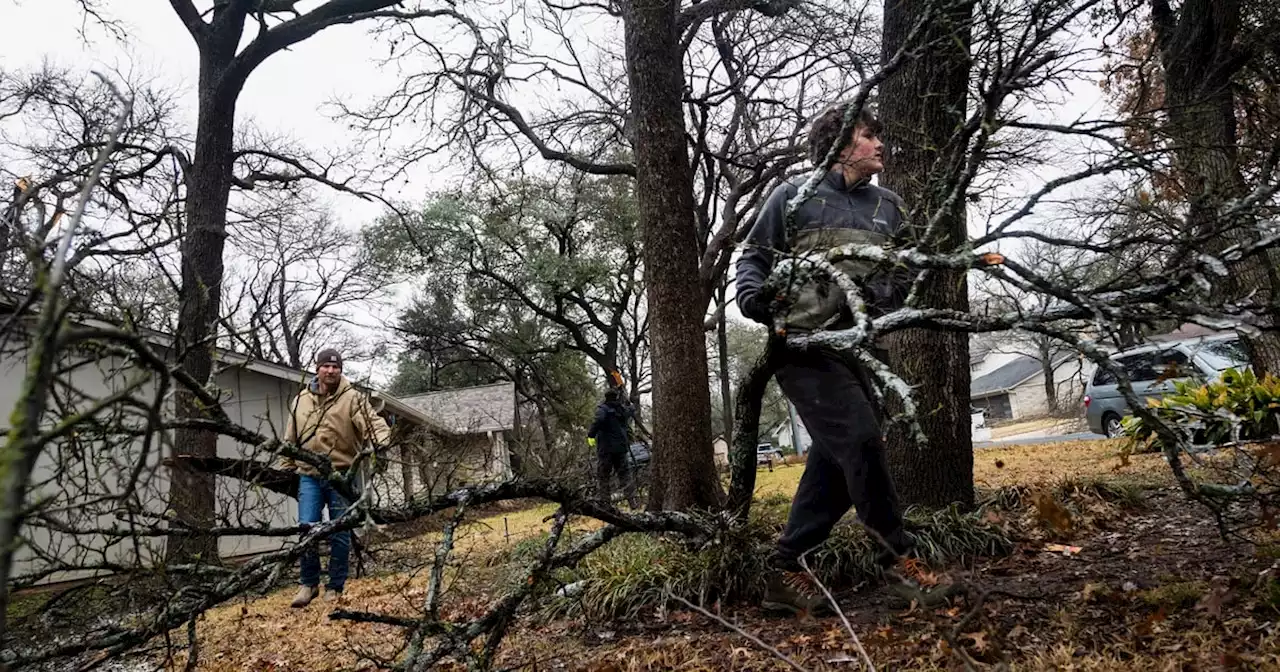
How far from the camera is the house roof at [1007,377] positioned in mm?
55969

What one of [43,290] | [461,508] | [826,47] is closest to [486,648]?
[461,508]

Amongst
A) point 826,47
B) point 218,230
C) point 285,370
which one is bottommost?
point 285,370

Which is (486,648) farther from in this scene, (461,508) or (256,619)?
(256,619)

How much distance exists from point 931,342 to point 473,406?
25.7 meters

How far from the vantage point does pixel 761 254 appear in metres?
3.54

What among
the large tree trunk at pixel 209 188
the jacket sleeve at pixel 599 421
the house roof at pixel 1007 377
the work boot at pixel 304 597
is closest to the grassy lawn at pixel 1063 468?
the jacket sleeve at pixel 599 421

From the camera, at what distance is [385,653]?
3818mm

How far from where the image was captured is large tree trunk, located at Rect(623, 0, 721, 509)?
226 inches

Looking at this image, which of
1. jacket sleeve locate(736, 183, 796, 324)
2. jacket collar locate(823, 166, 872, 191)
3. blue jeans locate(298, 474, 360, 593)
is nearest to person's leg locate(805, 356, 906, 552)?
jacket sleeve locate(736, 183, 796, 324)

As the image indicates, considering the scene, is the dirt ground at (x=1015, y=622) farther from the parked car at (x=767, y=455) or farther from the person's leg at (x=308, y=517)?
the parked car at (x=767, y=455)

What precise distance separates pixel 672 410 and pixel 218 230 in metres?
6.38

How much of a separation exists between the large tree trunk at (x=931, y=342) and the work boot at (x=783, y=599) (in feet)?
5.56

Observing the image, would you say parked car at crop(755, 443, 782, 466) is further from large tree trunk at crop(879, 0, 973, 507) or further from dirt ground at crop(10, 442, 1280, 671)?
dirt ground at crop(10, 442, 1280, 671)

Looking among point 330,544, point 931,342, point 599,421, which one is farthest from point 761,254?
point 599,421
